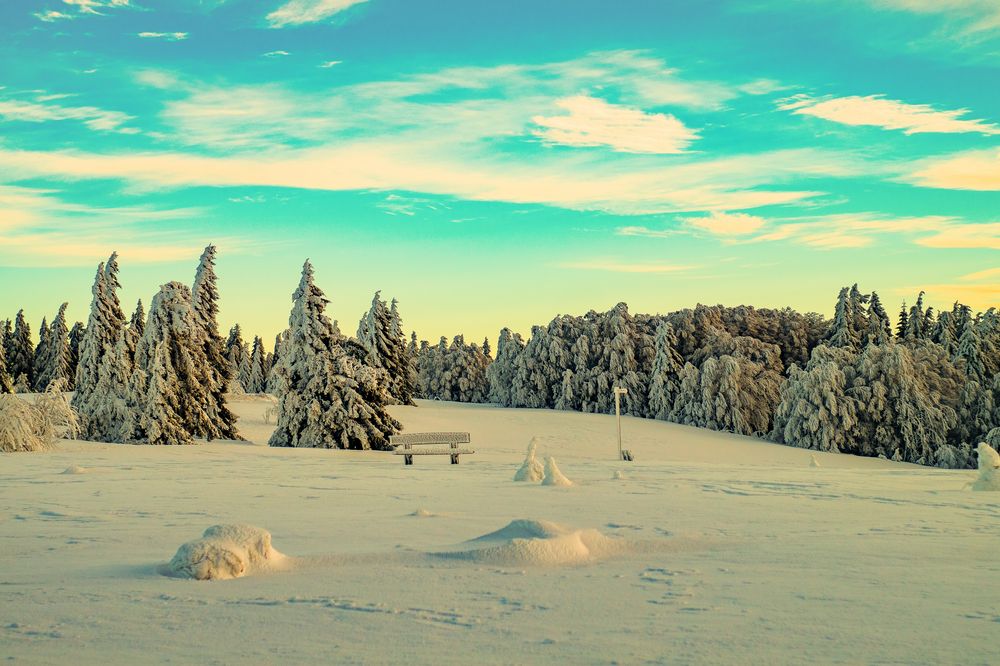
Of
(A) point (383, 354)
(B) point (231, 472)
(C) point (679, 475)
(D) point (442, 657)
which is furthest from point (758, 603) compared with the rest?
(A) point (383, 354)

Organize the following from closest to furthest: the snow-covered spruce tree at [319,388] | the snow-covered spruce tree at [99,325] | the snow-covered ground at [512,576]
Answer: the snow-covered ground at [512,576], the snow-covered spruce tree at [319,388], the snow-covered spruce tree at [99,325]

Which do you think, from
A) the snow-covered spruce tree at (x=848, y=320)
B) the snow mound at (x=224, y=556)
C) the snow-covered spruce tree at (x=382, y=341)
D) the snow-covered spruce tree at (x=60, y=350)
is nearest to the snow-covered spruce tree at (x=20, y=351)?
the snow-covered spruce tree at (x=60, y=350)

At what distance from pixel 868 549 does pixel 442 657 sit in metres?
5.84

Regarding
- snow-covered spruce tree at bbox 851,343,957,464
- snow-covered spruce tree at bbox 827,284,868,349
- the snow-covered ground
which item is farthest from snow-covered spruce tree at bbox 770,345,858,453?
the snow-covered ground

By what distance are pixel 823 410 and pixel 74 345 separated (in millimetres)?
63774

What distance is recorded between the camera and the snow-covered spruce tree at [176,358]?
32.2 metres

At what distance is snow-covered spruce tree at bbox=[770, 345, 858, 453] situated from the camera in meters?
43.1

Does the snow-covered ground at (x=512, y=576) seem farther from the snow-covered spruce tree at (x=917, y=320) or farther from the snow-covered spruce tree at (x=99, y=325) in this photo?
the snow-covered spruce tree at (x=917, y=320)

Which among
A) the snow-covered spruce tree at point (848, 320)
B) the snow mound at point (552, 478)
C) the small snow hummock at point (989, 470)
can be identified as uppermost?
the snow-covered spruce tree at point (848, 320)

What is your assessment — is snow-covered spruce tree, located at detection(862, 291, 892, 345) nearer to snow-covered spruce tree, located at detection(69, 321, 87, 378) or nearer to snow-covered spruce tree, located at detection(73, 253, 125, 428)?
snow-covered spruce tree, located at detection(73, 253, 125, 428)

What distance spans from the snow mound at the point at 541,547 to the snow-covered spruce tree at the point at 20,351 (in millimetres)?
81177

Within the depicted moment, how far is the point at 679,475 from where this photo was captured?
63.1 ft

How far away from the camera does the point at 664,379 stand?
2318 inches

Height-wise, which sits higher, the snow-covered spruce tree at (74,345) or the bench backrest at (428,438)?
the snow-covered spruce tree at (74,345)
